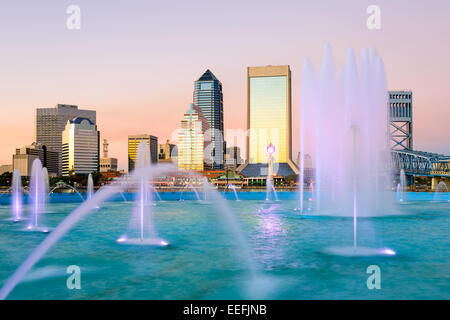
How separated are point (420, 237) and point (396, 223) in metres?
7.92

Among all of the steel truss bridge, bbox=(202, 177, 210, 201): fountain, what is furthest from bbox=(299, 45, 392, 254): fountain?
the steel truss bridge

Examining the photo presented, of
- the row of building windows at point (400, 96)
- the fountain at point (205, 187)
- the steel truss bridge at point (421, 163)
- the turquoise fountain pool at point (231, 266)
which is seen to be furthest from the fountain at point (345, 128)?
the row of building windows at point (400, 96)

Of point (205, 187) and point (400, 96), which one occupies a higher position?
point (400, 96)

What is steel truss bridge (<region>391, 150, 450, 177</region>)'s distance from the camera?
123688 mm

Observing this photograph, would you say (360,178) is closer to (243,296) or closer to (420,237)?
(420,237)

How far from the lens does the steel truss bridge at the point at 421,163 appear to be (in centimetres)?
12369

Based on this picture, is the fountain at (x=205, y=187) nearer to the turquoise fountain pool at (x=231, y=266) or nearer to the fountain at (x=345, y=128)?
the fountain at (x=345, y=128)

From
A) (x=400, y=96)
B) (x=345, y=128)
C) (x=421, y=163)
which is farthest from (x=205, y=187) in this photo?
(x=400, y=96)

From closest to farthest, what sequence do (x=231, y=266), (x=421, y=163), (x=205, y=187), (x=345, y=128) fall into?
(x=231, y=266)
(x=345, y=128)
(x=205, y=187)
(x=421, y=163)

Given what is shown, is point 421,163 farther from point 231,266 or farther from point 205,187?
point 231,266

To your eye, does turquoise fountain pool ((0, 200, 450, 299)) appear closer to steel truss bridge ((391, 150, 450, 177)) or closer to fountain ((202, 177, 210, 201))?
fountain ((202, 177, 210, 201))

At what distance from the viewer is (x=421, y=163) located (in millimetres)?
137500
